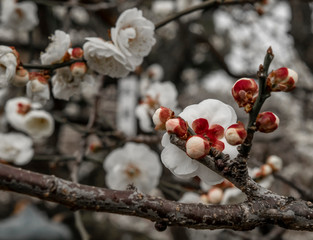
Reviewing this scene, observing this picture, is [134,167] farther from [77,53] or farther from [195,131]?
[195,131]

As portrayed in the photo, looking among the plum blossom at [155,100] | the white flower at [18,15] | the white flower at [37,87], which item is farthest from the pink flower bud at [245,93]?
the white flower at [18,15]

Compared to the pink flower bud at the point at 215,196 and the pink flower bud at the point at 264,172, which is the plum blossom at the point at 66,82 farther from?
the pink flower bud at the point at 264,172

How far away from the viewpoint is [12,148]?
4.66 ft

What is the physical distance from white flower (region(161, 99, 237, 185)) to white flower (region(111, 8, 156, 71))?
0.29 meters

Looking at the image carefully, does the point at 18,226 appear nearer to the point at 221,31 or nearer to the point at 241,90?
the point at 241,90

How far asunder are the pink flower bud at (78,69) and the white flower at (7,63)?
129 millimetres

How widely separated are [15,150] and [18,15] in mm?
736

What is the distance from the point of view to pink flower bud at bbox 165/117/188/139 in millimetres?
457

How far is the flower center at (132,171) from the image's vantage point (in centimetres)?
120

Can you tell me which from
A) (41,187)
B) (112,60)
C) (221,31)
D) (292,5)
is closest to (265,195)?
(41,187)

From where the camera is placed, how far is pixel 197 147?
1.44 ft

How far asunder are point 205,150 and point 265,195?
0.12 m

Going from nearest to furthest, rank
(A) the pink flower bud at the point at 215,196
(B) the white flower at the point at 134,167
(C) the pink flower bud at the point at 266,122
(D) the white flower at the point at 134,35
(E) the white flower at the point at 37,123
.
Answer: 1. (C) the pink flower bud at the point at 266,122
2. (D) the white flower at the point at 134,35
3. (A) the pink flower bud at the point at 215,196
4. (B) the white flower at the point at 134,167
5. (E) the white flower at the point at 37,123

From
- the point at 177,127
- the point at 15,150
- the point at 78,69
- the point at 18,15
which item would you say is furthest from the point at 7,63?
the point at 18,15
